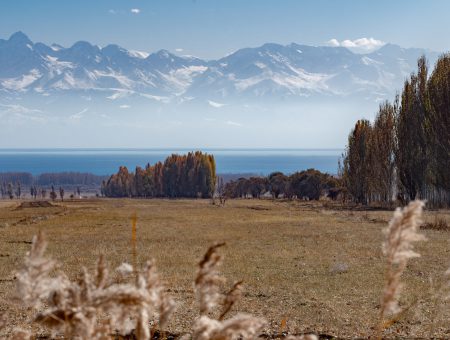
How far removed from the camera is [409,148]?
41.0m

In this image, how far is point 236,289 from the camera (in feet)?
7.07

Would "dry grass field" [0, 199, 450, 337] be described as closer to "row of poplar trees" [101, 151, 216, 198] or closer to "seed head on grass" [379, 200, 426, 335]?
"seed head on grass" [379, 200, 426, 335]

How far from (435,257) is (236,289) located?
14.9 m

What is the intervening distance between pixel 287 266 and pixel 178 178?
7194 centimetres

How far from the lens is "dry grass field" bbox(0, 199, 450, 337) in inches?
340

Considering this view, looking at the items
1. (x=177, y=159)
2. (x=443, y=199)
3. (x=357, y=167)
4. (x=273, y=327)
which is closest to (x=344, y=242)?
(x=273, y=327)

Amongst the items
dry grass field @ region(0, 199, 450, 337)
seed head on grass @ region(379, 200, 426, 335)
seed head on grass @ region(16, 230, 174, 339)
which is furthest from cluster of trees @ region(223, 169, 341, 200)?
seed head on grass @ region(16, 230, 174, 339)

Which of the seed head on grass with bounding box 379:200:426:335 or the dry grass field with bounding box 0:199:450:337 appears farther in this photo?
the dry grass field with bounding box 0:199:450:337

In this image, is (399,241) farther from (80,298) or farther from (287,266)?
(287,266)

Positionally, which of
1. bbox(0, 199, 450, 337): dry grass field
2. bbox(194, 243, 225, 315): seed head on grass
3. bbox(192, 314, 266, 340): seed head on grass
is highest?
bbox(194, 243, 225, 315): seed head on grass

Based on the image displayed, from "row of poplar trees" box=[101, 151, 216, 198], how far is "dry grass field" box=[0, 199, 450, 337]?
54.1m

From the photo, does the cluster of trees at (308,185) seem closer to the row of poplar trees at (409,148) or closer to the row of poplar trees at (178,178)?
the row of poplar trees at (178,178)

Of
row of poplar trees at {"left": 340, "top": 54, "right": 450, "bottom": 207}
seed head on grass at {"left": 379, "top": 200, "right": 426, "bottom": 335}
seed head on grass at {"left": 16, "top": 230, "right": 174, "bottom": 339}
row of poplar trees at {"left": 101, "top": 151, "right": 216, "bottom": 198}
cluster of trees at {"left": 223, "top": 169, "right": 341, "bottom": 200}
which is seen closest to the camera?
seed head on grass at {"left": 16, "top": 230, "right": 174, "bottom": 339}

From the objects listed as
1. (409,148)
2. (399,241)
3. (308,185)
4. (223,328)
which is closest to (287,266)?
(399,241)
